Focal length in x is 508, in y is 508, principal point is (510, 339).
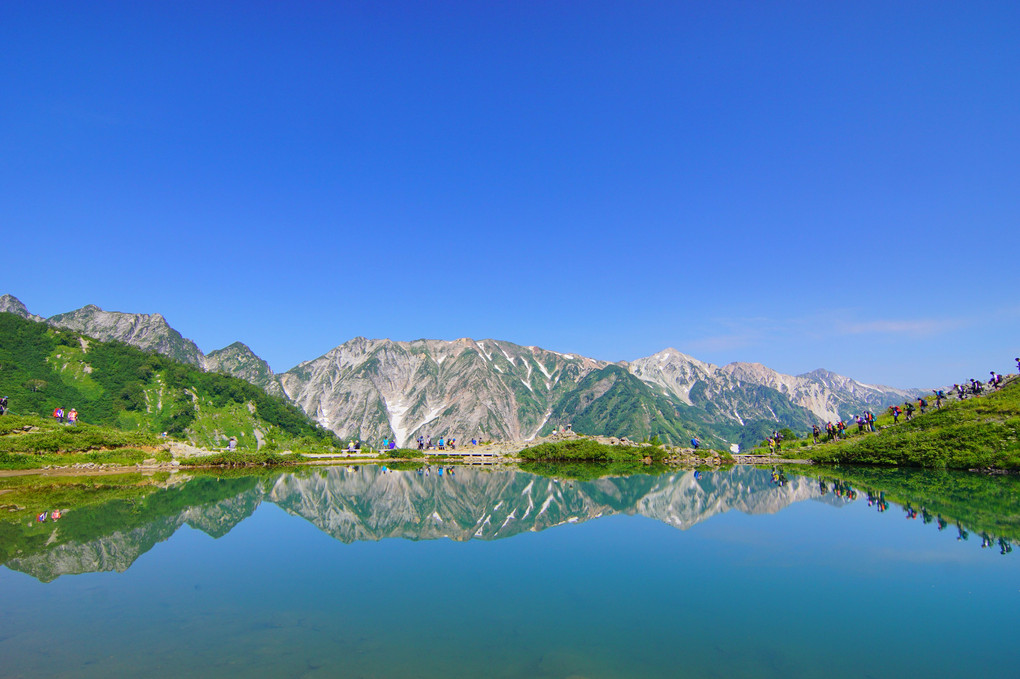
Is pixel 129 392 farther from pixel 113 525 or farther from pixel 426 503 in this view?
pixel 426 503

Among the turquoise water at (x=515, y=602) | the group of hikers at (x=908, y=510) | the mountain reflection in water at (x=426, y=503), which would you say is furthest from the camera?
the mountain reflection in water at (x=426, y=503)

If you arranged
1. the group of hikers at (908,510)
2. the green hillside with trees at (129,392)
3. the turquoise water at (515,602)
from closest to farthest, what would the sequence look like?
the turquoise water at (515,602) → the group of hikers at (908,510) → the green hillside with trees at (129,392)

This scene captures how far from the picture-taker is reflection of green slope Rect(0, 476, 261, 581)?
1698 centimetres

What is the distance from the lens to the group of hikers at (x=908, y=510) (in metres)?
17.7

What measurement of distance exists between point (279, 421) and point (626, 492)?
92.5 metres

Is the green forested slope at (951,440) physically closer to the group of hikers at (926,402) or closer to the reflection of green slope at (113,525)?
the group of hikers at (926,402)

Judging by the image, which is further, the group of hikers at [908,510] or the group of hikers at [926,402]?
the group of hikers at [926,402]

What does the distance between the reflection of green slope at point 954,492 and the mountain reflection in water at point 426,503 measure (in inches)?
2.5

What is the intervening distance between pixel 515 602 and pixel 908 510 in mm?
22054

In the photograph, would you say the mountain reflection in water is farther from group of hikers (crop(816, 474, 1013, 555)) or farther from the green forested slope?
the green forested slope

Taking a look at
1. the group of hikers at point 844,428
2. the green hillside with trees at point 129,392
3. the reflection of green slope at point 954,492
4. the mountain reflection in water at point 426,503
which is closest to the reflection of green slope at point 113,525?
the mountain reflection in water at point 426,503

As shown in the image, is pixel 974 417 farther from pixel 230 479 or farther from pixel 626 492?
pixel 230 479

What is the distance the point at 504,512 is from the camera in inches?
1115

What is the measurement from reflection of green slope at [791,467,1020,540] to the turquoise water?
0.90 feet
